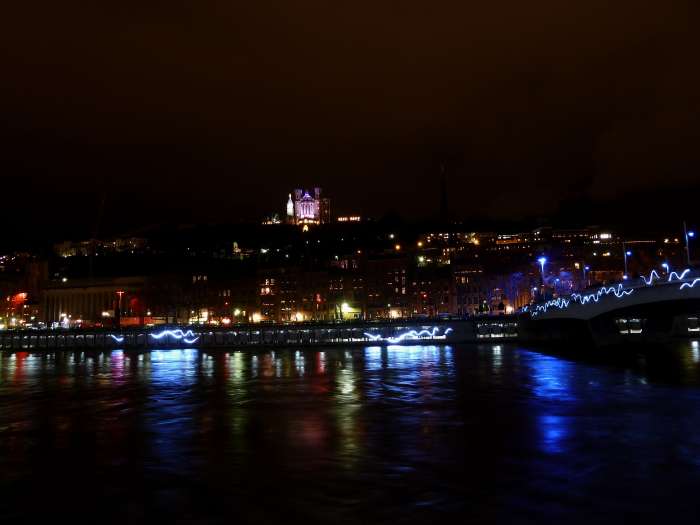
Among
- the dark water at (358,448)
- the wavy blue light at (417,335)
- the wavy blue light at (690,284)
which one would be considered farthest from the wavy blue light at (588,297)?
the wavy blue light at (417,335)

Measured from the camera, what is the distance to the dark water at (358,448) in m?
15.4

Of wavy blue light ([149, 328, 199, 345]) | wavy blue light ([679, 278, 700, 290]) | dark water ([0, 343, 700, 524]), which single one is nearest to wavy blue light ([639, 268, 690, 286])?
wavy blue light ([679, 278, 700, 290])

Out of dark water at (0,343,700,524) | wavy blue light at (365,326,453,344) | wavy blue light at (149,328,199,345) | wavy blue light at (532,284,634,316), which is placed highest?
wavy blue light at (532,284,634,316)

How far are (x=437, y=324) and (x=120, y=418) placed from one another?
190 ft

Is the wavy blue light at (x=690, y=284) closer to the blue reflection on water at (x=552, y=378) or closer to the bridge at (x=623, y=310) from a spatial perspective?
the bridge at (x=623, y=310)

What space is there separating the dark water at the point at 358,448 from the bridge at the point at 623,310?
5082 millimetres

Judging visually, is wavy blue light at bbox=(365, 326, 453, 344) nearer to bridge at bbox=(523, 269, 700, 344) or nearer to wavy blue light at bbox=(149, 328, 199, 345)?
bridge at bbox=(523, 269, 700, 344)

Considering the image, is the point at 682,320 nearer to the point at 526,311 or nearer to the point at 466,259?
the point at 526,311

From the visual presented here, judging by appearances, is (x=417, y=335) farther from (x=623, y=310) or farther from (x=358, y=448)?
(x=358, y=448)

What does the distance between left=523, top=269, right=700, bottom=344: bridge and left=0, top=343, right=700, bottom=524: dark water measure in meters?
5.08

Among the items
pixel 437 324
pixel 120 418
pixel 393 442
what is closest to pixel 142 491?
pixel 393 442

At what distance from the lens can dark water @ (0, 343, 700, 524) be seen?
15.4m

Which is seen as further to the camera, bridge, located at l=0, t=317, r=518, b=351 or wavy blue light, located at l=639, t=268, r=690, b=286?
bridge, located at l=0, t=317, r=518, b=351

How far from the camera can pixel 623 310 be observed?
5694 cm
